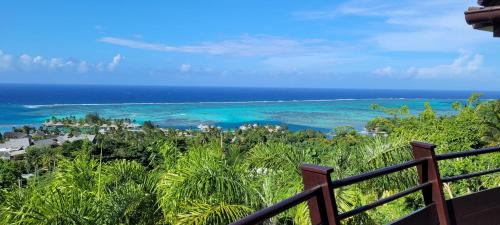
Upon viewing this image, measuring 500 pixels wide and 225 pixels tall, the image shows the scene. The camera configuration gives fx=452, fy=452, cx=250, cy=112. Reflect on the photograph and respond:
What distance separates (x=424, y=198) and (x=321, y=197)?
3.81ft

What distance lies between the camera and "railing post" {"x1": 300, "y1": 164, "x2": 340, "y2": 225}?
1871 millimetres

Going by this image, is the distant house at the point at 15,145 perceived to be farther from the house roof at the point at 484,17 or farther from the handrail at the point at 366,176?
the handrail at the point at 366,176

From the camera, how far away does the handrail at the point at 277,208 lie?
1470 millimetres

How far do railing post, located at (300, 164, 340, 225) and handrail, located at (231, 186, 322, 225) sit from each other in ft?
0.11

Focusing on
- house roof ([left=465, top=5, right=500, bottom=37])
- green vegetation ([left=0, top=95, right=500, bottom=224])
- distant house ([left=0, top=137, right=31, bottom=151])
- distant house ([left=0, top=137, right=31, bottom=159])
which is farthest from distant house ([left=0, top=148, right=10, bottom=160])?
house roof ([left=465, top=5, right=500, bottom=37])

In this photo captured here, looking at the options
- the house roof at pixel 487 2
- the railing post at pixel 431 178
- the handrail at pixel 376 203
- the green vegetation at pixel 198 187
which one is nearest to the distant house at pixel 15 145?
the green vegetation at pixel 198 187

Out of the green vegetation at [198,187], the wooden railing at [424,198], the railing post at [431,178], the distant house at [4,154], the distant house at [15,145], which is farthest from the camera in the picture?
the distant house at [15,145]

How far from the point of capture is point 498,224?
10.4 feet

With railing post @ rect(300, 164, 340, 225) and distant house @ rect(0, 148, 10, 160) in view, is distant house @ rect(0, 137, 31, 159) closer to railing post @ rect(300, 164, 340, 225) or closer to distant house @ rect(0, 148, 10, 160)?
distant house @ rect(0, 148, 10, 160)

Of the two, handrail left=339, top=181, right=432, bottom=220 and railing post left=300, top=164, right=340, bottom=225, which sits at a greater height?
railing post left=300, top=164, right=340, bottom=225

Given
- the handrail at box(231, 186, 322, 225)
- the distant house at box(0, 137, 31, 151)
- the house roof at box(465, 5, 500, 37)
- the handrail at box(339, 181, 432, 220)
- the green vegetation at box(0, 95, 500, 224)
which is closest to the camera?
the handrail at box(231, 186, 322, 225)

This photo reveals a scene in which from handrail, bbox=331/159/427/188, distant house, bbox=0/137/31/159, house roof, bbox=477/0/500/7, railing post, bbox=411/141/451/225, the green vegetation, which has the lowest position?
the green vegetation

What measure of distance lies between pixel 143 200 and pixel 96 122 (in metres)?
63.4

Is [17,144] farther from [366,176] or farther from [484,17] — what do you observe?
[366,176]
